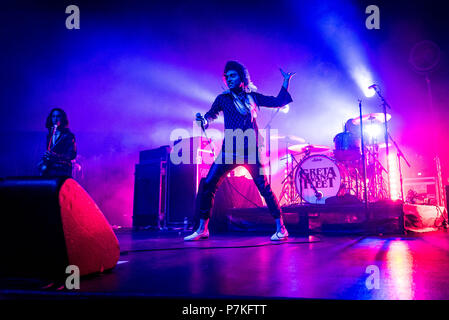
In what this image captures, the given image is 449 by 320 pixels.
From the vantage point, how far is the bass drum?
654 centimetres

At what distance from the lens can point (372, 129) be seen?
8305 mm

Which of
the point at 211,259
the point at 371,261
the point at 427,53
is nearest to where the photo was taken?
the point at 371,261

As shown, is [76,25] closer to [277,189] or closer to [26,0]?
[26,0]

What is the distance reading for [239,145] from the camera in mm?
3330

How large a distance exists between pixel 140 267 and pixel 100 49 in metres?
5.99

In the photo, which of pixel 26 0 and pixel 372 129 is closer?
pixel 26 0

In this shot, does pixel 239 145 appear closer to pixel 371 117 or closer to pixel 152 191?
pixel 152 191

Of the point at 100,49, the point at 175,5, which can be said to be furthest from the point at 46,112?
the point at 175,5

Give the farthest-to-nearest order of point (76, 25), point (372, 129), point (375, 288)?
point (372, 129)
point (76, 25)
point (375, 288)

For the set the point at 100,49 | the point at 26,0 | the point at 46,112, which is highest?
the point at 26,0

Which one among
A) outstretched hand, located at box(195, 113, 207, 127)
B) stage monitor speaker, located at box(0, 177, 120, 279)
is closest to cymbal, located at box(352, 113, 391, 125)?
outstretched hand, located at box(195, 113, 207, 127)

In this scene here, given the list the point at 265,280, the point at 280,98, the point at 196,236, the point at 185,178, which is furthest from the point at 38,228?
the point at 185,178

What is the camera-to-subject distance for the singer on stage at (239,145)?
3338 millimetres

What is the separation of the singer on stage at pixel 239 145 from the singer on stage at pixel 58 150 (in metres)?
2.07
